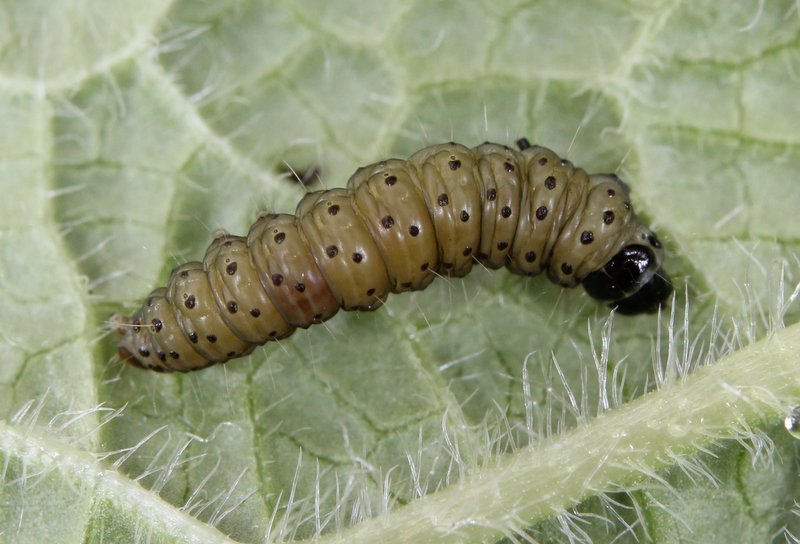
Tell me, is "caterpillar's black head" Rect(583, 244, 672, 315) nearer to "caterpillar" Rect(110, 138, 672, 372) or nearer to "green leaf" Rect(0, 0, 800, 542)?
"caterpillar" Rect(110, 138, 672, 372)

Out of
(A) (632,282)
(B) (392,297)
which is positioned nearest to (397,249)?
(B) (392,297)

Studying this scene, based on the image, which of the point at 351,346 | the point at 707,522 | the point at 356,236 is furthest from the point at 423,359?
the point at 707,522

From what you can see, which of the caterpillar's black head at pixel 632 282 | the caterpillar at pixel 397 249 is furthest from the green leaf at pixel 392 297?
the caterpillar at pixel 397 249

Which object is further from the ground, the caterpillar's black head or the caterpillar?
the caterpillar

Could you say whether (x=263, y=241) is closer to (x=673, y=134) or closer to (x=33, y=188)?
(x=33, y=188)

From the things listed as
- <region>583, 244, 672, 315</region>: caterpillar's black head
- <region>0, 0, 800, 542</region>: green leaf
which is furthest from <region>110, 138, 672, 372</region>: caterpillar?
<region>0, 0, 800, 542</region>: green leaf

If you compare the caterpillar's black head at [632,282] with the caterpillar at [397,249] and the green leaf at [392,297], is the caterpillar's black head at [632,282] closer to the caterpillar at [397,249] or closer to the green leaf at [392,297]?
the caterpillar at [397,249]

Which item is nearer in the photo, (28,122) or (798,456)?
(798,456)
